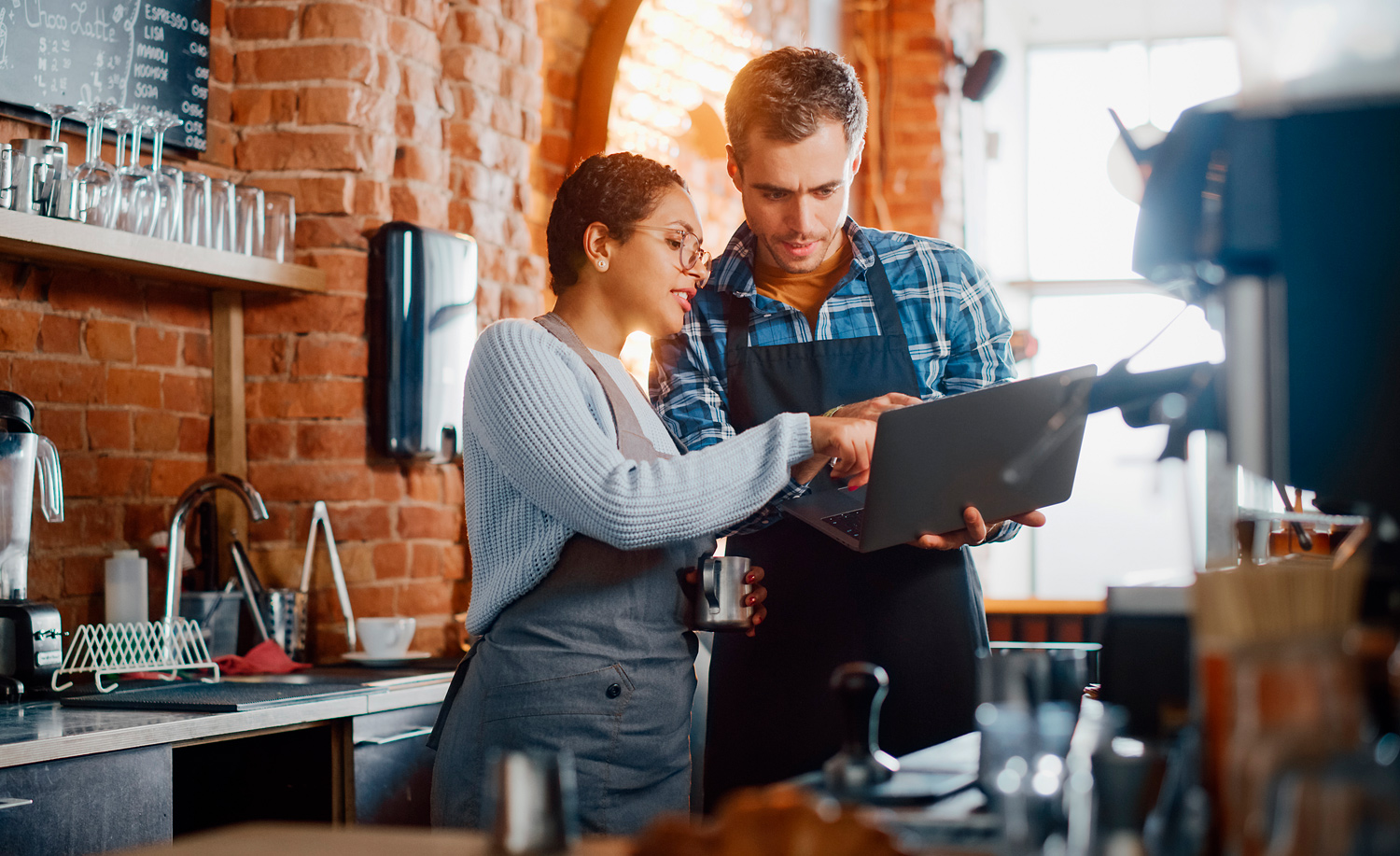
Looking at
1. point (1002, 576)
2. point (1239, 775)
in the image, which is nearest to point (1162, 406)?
point (1239, 775)

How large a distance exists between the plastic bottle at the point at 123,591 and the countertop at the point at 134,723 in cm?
32

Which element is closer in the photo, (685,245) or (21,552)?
(685,245)

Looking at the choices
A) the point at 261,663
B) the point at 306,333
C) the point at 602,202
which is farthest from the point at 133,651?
the point at 602,202

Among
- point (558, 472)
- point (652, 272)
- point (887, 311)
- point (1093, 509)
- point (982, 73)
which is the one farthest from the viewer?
point (1093, 509)

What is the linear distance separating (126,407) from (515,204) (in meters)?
1.00

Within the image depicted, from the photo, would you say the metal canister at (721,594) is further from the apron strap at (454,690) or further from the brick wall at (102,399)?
the brick wall at (102,399)

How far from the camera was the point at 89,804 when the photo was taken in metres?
1.68

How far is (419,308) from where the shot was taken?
2699 millimetres

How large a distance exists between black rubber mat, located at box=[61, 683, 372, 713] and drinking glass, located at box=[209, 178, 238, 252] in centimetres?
84

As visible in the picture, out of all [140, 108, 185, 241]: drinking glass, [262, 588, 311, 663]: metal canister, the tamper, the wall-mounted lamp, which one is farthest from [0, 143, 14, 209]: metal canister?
the wall-mounted lamp

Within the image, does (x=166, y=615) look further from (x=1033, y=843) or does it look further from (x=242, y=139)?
(x=1033, y=843)

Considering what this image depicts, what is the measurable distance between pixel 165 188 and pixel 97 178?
0.46 feet

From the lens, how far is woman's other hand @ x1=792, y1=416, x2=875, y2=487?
1687 millimetres

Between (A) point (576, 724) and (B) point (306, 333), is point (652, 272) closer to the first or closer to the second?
(A) point (576, 724)
